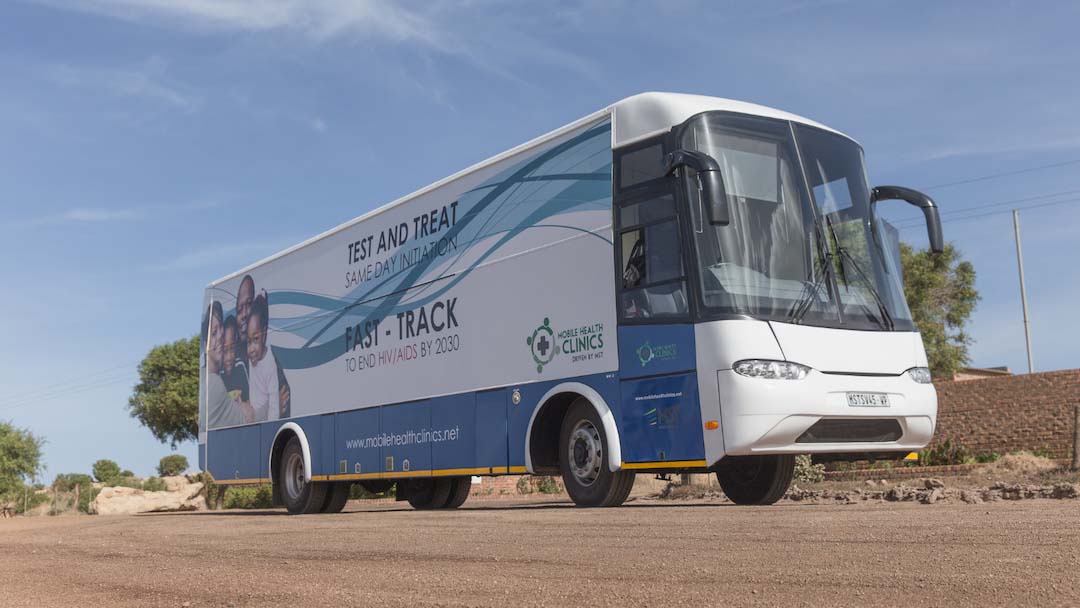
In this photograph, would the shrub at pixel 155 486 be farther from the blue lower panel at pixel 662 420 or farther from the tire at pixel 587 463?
the blue lower panel at pixel 662 420

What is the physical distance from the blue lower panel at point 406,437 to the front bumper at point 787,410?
509 cm

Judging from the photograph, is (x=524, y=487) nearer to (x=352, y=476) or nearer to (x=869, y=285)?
(x=352, y=476)

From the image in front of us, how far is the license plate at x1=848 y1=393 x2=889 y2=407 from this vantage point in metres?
10.1

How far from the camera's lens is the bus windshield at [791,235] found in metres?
9.98

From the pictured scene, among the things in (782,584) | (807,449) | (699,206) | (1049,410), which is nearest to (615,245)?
(699,206)

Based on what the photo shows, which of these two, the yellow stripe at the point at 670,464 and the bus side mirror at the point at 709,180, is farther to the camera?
the yellow stripe at the point at 670,464

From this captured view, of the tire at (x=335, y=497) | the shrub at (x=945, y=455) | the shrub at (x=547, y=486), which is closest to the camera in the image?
the tire at (x=335, y=497)

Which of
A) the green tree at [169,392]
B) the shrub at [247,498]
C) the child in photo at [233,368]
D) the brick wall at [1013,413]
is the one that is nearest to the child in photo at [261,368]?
the child in photo at [233,368]

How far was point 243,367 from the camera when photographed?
60.8ft

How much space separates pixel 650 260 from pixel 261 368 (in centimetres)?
934

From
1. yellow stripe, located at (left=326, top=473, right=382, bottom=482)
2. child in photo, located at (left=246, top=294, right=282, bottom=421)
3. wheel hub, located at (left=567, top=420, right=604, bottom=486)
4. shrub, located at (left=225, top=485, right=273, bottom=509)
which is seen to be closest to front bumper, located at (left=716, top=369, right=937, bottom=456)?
wheel hub, located at (left=567, top=420, right=604, bottom=486)

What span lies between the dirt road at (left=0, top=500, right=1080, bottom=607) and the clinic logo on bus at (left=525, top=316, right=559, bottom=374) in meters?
2.00

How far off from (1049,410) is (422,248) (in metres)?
15.5

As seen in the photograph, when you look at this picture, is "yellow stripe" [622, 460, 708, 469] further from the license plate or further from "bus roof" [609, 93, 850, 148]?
"bus roof" [609, 93, 850, 148]
